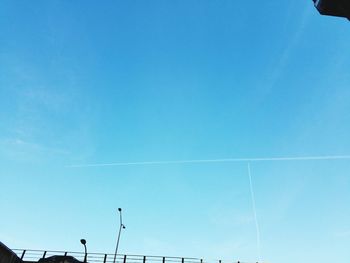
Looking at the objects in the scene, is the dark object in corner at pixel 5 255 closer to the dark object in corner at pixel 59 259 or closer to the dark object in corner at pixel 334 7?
the dark object in corner at pixel 59 259

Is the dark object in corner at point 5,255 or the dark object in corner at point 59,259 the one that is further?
the dark object in corner at point 59,259

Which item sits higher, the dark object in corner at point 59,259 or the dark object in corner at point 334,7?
the dark object in corner at point 334,7

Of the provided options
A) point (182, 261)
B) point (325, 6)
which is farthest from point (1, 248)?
point (325, 6)

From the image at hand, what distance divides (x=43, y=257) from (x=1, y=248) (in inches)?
415

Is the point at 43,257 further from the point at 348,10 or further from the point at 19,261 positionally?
the point at 348,10

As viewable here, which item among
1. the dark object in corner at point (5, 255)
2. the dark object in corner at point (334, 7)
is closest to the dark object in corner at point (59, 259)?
the dark object in corner at point (5, 255)

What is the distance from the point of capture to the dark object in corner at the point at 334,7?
16297 millimetres

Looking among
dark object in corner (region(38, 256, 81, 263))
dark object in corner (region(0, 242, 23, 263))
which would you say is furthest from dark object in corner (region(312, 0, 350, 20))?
dark object in corner (region(38, 256, 81, 263))

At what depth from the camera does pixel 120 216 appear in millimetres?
33781

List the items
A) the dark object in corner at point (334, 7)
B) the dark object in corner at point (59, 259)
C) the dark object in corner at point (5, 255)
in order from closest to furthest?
the dark object in corner at point (334, 7) < the dark object in corner at point (5, 255) < the dark object in corner at point (59, 259)

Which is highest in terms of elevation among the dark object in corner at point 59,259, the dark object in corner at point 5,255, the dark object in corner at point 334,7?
the dark object in corner at point 334,7

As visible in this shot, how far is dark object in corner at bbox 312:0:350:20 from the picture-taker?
642 inches

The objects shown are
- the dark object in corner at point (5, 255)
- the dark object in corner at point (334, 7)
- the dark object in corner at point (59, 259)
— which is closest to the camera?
the dark object in corner at point (334, 7)

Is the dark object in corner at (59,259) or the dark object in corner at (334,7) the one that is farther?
the dark object in corner at (59,259)
